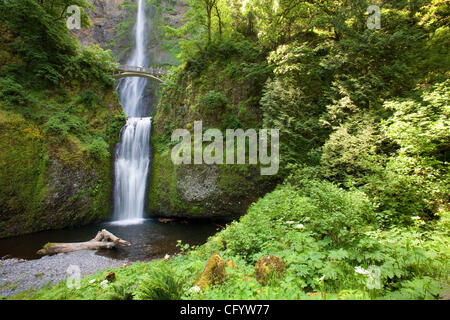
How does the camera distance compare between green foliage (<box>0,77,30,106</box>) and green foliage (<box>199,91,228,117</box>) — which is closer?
green foliage (<box>0,77,30,106</box>)

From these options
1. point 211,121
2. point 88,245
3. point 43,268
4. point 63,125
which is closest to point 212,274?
point 43,268

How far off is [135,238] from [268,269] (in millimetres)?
7399

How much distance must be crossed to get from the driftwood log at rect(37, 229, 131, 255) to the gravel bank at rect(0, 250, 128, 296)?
0.88 feet

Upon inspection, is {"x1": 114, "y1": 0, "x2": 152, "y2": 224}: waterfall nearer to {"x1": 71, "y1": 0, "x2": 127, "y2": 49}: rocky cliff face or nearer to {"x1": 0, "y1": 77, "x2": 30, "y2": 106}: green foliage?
{"x1": 0, "y1": 77, "x2": 30, "y2": 106}: green foliage

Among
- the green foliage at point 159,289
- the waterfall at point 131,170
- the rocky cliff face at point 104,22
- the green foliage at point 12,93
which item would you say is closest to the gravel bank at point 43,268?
the waterfall at point 131,170

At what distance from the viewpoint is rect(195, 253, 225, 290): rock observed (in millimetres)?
2697

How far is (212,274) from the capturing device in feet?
9.11

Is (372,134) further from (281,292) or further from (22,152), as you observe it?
(22,152)

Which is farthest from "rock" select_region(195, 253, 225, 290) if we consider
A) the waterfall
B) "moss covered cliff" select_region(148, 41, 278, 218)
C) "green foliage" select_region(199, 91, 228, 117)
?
"green foliage" select_region(199, 91, 228, 117)

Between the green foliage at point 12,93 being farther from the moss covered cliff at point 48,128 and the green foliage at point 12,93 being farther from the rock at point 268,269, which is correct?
the rock at point 268,269

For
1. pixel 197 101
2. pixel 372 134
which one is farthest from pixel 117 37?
pixel 372 134

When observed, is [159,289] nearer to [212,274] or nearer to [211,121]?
[212,274]

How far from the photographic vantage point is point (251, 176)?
9.30 m
